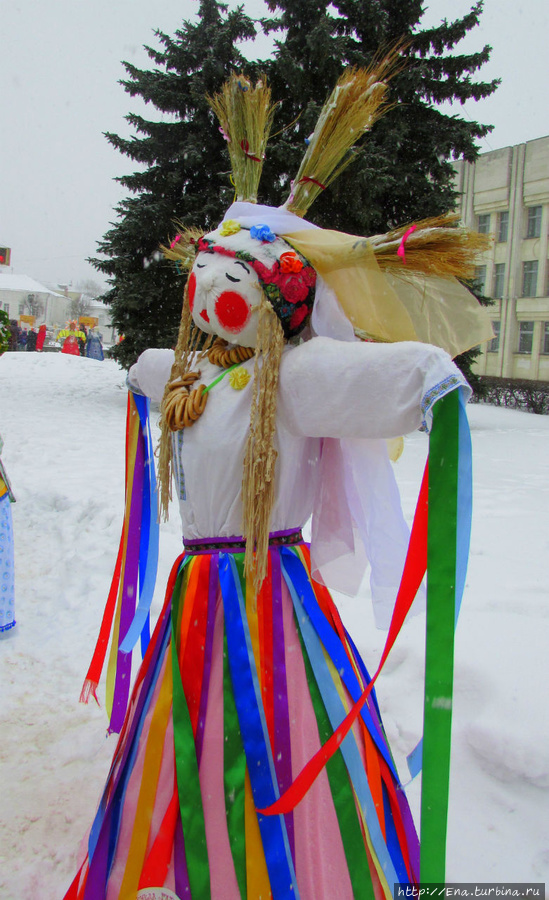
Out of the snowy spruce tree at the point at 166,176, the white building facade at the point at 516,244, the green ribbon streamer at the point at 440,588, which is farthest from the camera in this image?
the white building facade at the point at 516,244

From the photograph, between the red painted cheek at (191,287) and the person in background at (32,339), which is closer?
the red painted cheek at (191,287)

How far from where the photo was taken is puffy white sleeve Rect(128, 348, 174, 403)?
198 cm

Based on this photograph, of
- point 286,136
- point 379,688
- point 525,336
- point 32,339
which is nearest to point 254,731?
point 379,688

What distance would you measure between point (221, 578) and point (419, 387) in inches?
27.0

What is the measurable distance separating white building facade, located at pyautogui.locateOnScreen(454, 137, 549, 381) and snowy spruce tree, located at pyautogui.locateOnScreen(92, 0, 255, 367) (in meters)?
16.1

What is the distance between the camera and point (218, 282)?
1.62 m

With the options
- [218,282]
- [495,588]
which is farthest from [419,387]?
[495,588]

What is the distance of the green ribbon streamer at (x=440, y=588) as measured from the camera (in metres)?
1.18

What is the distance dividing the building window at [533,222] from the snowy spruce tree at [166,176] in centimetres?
1744

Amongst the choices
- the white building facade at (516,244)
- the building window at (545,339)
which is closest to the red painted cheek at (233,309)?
the white building facade at (516,244)

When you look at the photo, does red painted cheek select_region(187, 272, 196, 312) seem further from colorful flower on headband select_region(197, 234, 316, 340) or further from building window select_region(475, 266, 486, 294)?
building window select_region(475, 266, 486, 294)

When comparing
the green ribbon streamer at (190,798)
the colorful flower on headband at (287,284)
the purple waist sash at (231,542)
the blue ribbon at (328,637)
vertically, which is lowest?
the green ribbon streamer at (190,798)

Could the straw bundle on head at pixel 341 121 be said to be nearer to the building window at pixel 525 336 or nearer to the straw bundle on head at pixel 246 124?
the straw bundle on head at pixel 246 124

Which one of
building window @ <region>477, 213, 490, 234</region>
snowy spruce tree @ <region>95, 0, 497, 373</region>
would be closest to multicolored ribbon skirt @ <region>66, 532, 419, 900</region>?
snowy spruce tree @ <region>95, 0, 497, 373</region>
